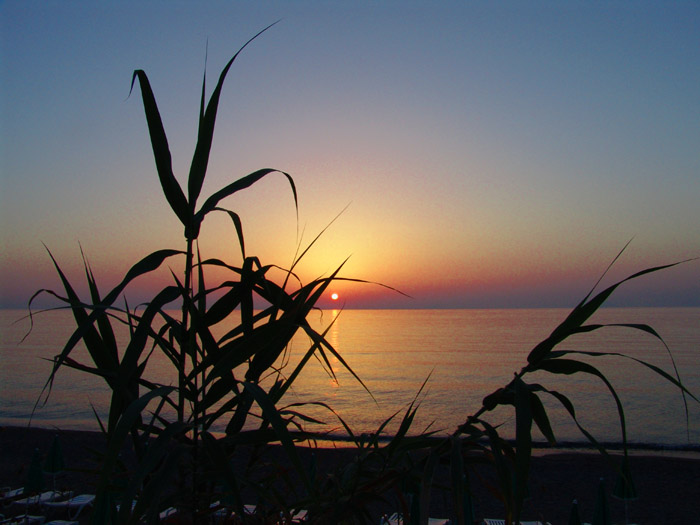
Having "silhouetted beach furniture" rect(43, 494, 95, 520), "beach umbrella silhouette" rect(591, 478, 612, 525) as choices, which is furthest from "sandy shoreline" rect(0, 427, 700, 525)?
"beach umbrella silhouette" rect(591, 478, 612, 525)

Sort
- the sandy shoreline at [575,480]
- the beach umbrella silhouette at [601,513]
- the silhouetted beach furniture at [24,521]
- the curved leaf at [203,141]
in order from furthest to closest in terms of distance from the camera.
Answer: the sandy shoreline at [575,480]
the silhouetted beach furniture at [24,521]
the beach umbrella silhouette at [601,513]
the curved leaf at [203,141]

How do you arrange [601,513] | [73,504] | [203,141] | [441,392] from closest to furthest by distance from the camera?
[203,141], [601,513], [73,504], [441,392]

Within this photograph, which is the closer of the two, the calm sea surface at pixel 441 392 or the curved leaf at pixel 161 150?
the curved leaf at pixel 161 150

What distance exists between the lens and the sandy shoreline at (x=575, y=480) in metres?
10.9

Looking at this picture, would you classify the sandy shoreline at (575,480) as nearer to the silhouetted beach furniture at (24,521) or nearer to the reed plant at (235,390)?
the silhouetted beach furniture at (24,521)

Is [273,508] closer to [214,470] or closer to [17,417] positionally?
[214,470]

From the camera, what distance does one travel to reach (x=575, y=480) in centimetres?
1316

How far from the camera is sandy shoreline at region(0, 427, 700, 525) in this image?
10922 mm

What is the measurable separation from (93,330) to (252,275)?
1.13ft

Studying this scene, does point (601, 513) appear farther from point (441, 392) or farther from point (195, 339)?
point (441, 392)

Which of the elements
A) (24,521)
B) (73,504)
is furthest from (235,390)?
(73,504)

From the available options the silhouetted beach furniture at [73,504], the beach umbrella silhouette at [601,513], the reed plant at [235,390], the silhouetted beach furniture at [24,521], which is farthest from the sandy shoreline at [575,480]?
the reed plant at [235,390]

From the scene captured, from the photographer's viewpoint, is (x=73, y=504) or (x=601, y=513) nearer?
(x=601, y=513)

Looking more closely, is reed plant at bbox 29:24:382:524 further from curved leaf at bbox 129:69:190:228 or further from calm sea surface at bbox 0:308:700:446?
calm sea surface at bbox 0:308:700:446
